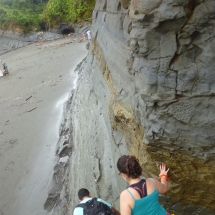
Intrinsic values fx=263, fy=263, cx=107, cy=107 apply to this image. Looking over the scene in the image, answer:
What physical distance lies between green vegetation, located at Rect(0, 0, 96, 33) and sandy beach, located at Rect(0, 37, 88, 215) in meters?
→ 9.13

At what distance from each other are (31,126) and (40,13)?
96.5 ft

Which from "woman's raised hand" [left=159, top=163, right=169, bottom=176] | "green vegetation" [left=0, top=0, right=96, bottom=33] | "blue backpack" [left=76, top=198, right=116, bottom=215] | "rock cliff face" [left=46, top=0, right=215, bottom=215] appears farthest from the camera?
"green vegetation" [left=0, top=0, right=96, bottom=33]

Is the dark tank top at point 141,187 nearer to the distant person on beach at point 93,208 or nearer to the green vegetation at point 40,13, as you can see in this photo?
the distant person on beach at point 93,208

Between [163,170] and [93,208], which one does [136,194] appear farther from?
[163,170]

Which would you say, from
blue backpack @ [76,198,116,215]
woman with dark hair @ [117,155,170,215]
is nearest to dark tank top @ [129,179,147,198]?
woman with dark hair @ [117,155,170,215]

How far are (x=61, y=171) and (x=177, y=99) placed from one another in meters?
6.12

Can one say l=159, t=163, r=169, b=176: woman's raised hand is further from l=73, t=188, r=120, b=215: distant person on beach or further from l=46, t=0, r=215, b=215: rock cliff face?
l=73, t=188, r=120, b=215: distant person on beach

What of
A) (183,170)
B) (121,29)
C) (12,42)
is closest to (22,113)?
(121,29)

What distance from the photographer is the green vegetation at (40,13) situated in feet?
93.8

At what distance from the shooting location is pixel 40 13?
120 feet

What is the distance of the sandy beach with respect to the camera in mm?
7707

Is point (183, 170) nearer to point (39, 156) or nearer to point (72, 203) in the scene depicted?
point (72, 203)

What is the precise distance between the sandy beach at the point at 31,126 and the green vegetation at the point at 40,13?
913cm

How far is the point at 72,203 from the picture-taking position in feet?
21.0
